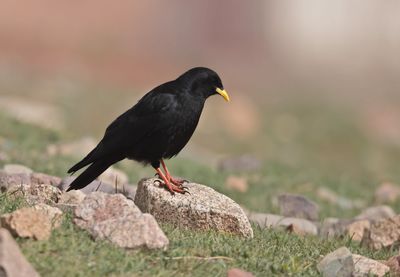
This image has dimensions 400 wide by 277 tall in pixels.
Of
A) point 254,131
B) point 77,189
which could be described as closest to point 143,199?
point 77,189

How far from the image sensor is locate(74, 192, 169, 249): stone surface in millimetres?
4895

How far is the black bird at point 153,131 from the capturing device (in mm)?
6590

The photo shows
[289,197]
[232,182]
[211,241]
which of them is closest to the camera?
[211,241]

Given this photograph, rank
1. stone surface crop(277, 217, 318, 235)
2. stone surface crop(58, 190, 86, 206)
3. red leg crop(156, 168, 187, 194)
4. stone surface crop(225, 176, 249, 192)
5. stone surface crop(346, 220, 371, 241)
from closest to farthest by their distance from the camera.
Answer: red leg crop(156, 168, 187, 194) < stone surface crop(58, 190, 86, 206) < stone surface crop(277, 217, 318, 235) < stone surface crop(346, 220, 371, 241) < stone surface crop(225, 176, 249, 192)

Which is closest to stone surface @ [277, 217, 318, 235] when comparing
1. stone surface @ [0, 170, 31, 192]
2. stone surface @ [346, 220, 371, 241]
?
stone surface @ [346, 220, 371, 241]

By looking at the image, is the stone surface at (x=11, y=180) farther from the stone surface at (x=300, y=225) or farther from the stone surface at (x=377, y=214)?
the stone surface at (x=377, y=214)

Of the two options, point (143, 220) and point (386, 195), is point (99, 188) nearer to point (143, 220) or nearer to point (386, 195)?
point (143, 220)

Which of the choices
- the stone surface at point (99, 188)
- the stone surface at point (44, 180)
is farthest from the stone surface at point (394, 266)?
the stone surface at point (44, 180)

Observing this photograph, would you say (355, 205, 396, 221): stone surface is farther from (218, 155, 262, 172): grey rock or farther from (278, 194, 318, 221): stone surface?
(218, 155, 262, 172): grey rock

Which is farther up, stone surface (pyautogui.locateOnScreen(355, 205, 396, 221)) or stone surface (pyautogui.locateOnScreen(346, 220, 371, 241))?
stone surface (pyautogui.locateOnScreen(346, 220, 371, 241))

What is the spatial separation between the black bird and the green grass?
992mm

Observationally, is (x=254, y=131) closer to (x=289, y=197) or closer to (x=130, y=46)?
(x=289, y=197)

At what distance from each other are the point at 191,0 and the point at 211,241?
38.8 metres

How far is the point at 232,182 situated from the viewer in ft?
36.0
